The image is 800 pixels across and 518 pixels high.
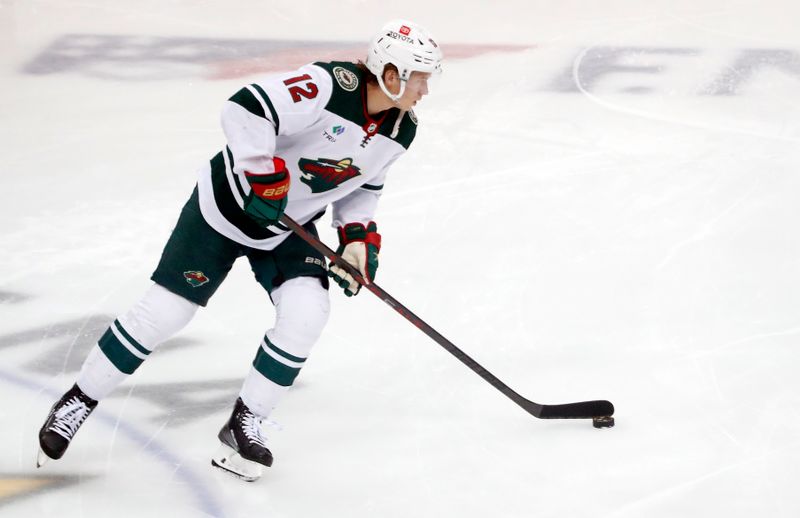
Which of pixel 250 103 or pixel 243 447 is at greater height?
pixel 250 103

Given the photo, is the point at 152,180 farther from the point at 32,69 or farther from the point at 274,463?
Result: the point at 274,463

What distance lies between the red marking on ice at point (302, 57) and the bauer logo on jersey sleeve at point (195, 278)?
301cm

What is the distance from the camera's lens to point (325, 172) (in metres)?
2.57

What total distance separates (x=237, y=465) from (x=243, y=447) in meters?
0.09

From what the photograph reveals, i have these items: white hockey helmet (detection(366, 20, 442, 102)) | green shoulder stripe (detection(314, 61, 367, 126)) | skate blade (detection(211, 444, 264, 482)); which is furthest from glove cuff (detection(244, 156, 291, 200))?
skate blade (detection(211, 444, 264, 482))

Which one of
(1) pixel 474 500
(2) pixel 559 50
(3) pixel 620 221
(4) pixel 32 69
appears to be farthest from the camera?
(2) pixel 559 50

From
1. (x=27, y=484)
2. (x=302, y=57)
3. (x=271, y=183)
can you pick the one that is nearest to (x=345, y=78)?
(x=271, y=183)

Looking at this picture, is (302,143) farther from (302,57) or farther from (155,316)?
(302,57)

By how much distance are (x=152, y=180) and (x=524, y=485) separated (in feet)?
7.54

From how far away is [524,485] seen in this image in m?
2.57

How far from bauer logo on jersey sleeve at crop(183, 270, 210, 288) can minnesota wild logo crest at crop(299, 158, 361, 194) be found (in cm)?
32

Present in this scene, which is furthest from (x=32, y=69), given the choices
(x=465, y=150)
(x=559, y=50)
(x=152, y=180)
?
(x=559, y=50)

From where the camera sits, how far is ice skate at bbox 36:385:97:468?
8.21 feet

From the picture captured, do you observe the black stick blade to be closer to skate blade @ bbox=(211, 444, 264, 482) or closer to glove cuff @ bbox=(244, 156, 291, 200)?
skate blade @ bbox=(211, 444, 264, 482)
